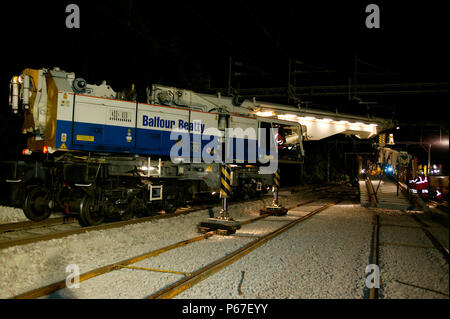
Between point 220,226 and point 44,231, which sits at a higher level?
point 220,226

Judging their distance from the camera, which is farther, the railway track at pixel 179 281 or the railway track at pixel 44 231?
the railway track at pixel 44 231

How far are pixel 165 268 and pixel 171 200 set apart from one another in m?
5.55

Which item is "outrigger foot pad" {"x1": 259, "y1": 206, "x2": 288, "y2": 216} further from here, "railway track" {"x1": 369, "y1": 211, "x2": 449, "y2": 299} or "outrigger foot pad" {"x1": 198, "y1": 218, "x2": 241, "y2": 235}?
"outrigger foot pad" {"x1": 198, "y1": 218, "x2": 241, "y2": 235}

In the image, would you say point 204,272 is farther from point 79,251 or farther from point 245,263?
point 79,251

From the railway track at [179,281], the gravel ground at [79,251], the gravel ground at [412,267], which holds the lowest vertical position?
the gravel ground at [79,251]

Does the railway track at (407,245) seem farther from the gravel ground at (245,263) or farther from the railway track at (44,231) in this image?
the railway track at (44,231)

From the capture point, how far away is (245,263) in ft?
18.9

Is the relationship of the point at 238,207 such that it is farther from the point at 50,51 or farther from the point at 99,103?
the point at 50,51

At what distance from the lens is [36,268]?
17.4ft

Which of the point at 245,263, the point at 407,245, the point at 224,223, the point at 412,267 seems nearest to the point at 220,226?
the point at 224,223

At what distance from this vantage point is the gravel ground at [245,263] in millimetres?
4422

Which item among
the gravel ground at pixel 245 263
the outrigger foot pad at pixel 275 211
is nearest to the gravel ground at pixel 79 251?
the gravel ground at pixel 245 263

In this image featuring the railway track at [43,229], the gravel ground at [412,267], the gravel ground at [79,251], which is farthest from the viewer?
the railway track at [43,229]

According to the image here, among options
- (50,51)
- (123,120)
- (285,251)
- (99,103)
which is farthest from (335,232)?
(50,51)
